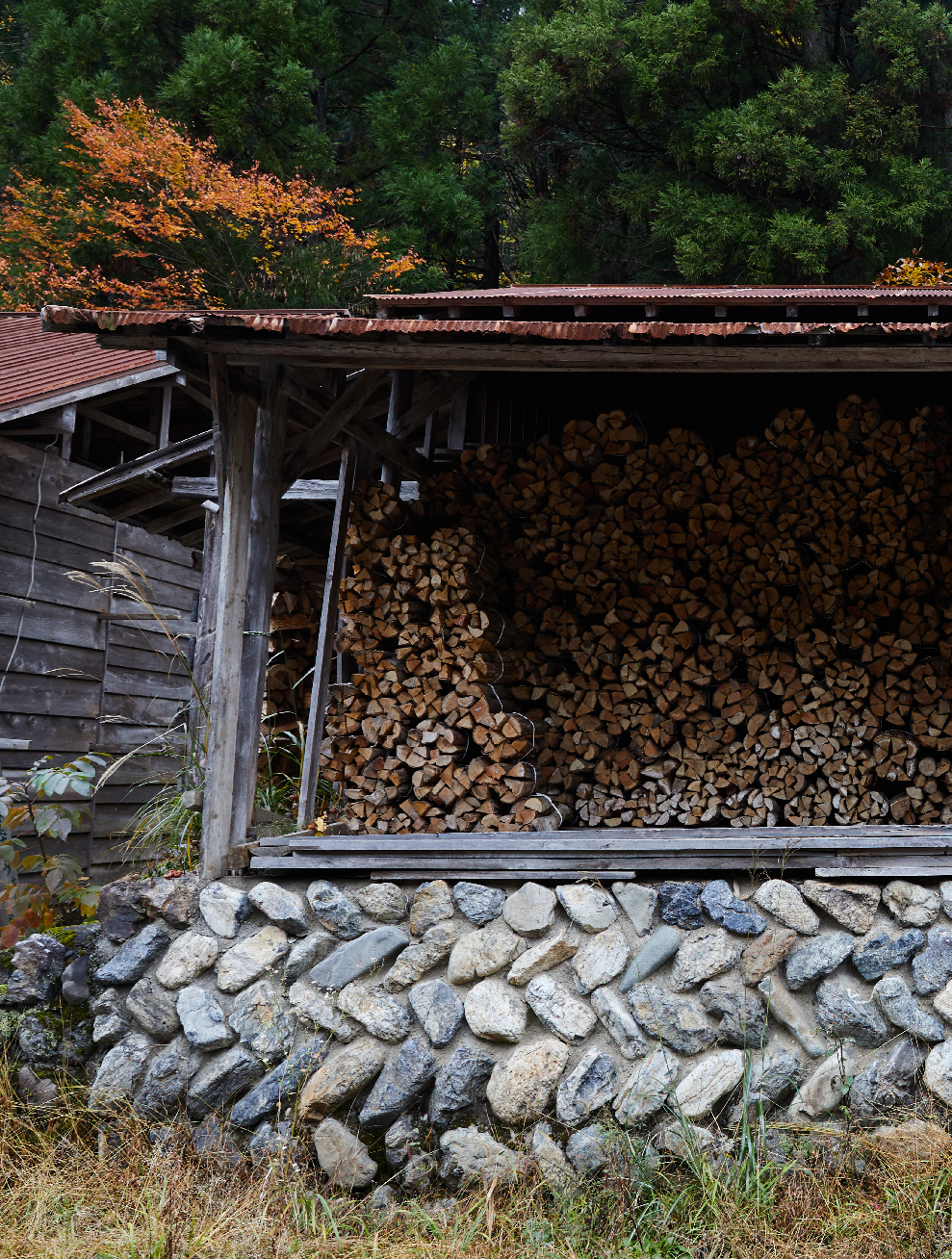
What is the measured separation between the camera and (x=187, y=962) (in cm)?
436

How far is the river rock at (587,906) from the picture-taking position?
414 centimetres

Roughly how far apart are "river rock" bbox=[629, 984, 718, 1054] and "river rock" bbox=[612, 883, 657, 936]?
231mm

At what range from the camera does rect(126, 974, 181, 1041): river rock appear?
430 centimetres

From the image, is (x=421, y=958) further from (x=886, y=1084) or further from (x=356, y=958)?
(x=886, y=1084)

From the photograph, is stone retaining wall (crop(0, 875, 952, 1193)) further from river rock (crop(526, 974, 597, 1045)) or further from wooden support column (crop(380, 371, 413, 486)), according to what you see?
wooden support column (crop(380, 371, 413, 486))

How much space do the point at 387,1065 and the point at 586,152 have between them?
1537 centimetres

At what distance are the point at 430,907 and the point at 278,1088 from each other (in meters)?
0.89

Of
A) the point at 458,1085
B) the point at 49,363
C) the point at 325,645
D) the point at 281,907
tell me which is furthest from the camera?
the point at 49,363

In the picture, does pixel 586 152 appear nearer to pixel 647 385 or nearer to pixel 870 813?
pixel 647 385

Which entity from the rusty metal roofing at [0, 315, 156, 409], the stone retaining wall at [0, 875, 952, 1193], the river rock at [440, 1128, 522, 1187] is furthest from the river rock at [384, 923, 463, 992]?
the rusty metal roofing at [0, 315, 156, 409]

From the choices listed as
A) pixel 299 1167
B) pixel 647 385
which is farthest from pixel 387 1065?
pixel 647 385

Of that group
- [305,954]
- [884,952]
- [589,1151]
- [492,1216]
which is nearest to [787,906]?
[884,952]

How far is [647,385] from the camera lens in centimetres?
644

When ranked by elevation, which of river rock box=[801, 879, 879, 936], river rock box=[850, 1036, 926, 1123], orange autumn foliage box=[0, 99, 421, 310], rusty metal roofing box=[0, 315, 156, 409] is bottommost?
river rock box=[850, 1036, 926, 1123]
